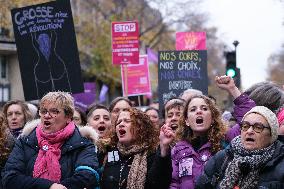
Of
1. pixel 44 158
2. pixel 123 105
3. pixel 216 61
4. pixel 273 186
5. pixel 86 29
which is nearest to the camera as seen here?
pixel 273 186

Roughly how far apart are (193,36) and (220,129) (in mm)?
7911

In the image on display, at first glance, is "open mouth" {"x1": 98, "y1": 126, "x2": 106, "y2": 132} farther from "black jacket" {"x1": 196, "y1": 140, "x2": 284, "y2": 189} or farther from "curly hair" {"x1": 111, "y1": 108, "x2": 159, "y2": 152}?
"black jacket" {"x1": 196, "y1": 140, "x2": 284, "y2": 189}

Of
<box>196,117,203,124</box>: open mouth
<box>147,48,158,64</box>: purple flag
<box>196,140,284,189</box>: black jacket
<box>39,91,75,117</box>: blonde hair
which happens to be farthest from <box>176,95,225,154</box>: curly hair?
<box>147,48,158,64</box>: purple flag

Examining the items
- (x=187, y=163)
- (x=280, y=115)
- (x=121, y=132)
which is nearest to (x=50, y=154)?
(x=121, y=132)

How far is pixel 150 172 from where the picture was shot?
5637mm

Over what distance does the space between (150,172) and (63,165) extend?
794 millimetres

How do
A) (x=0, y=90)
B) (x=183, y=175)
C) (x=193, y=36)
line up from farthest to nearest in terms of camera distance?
(x=0, y=90)
(x=193, y=36)
(x=183, y=175)

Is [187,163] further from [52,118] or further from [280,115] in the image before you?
[52,118]

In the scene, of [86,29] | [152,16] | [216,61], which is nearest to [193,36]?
[86,29]

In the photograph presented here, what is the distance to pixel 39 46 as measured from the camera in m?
8.41

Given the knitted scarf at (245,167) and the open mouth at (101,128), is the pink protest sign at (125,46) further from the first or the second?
the knitted scarf at (245,167)

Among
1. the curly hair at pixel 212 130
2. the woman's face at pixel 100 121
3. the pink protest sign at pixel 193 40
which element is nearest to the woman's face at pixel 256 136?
the curly hair at pixel 212 130

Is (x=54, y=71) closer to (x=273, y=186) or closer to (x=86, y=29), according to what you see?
(x=273, y=186)

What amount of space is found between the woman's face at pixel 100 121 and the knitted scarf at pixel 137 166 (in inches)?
70.6
